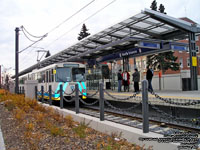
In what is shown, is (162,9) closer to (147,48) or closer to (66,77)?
(147,48)

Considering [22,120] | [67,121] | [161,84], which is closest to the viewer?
[67,121]

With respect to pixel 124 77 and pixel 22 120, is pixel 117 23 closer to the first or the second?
pixel 124 77

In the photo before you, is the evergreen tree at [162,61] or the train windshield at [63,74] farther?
the evergreen tree at [162,61]

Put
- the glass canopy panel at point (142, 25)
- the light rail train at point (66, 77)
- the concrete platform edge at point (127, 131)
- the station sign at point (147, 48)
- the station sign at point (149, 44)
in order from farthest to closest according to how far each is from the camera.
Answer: the light rail train at point (66, 77) → the glass canopy panel at point (142, 25) → the station sign at point (147, 48) → the station sign at point (149, 44) → the concrete platform edge at point (127, 131)

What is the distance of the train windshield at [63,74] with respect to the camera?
15.4m

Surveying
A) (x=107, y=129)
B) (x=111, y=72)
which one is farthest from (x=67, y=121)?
(x=111, y=72)

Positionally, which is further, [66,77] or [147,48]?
[66,77]

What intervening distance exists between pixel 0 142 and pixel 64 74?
999 cm

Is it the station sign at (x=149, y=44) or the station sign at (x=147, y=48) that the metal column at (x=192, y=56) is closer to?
the station sign at (x=147, y=48)

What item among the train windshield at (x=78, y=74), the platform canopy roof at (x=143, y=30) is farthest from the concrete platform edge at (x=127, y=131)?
the train windshield at (x=78, y=74)

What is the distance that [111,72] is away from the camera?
2033cm

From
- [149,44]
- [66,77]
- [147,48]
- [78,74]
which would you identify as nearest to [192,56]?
[147,48]

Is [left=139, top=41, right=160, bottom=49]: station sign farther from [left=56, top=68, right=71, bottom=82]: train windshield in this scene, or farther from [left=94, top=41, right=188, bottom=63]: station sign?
[left=56, top=68, right=71, bottom=82]: train windshield

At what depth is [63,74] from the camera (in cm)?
1558
